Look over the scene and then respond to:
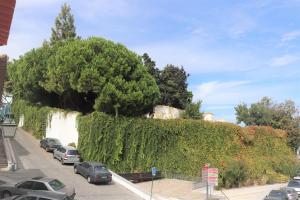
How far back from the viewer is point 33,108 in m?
62.0

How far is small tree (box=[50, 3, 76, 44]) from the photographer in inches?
3170

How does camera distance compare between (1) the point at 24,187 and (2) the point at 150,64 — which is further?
(2) the point at 150,64

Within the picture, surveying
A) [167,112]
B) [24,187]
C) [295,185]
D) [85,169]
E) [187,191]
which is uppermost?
[167,112]

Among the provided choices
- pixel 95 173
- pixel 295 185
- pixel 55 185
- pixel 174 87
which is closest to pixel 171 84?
pixel 174 87

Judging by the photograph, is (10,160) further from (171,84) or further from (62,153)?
(171,84)

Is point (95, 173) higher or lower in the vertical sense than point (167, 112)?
lower

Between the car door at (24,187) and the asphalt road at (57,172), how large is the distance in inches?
231

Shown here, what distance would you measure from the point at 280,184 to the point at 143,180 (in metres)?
16.7

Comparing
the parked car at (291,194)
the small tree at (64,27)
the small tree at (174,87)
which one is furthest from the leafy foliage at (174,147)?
the small tree at (64,27)

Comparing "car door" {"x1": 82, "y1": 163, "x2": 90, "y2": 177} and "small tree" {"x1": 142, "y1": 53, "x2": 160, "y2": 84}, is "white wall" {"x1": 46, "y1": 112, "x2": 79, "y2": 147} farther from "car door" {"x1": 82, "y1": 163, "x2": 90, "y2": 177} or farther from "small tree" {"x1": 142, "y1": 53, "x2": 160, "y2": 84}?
"small tree" {"x1": 142, "y1": 53, "x2": 160, "y2": 84}

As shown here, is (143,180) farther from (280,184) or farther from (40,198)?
(40,198)

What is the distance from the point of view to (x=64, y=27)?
81250mm

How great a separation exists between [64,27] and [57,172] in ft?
152

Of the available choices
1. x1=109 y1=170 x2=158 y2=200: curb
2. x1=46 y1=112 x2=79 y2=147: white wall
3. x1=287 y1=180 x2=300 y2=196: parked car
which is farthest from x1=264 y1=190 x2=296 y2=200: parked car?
x1=46 y1=112 x2=79 y2=147: white wall
